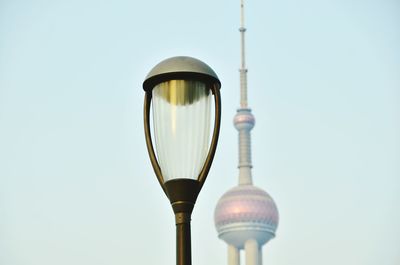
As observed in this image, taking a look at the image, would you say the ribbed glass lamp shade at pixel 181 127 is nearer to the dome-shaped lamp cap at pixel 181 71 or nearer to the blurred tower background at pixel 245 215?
the dome-shaped lamp cap at pixel 181 71

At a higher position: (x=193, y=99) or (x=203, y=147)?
(x=193, y=99)

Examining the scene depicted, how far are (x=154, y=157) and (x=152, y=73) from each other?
2.42ft

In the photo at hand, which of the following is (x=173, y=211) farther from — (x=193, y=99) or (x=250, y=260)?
(x=250, y=260)

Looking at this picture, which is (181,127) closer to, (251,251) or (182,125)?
(182,125)

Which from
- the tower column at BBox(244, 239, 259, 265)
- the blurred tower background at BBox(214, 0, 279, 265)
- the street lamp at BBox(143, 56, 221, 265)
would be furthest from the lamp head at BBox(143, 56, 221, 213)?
the tower column at BBox(244, 239, 259, 265)

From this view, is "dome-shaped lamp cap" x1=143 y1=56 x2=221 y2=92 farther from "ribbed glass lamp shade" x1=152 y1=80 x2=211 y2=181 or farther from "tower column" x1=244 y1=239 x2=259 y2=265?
"tower column" x1=244 y1=239 x2=259 y2=265

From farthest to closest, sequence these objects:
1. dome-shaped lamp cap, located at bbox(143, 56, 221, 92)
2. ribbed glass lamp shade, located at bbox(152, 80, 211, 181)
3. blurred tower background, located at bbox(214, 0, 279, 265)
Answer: blurred tower background, located at bbox(214, 0, 279, 265), dome-shaped lamp cap, located at bbox(143, 56, 221, 92), ribbed glass lamp shade, located at bbox(152, 80, 211, 181)

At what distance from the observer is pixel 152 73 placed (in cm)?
704

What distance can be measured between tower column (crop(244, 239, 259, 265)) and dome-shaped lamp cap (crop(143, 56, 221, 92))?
190932 mm

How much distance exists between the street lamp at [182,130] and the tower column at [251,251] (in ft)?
626

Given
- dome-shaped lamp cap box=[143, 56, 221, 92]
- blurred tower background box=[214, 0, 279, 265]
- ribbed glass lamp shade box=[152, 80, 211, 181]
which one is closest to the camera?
ribbed glass lamp shade box=[152, 80, 211, 181]

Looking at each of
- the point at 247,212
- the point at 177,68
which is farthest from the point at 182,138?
the point at 247,212

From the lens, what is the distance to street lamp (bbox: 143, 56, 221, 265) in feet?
22.1

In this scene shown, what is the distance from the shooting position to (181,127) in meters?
6.73
